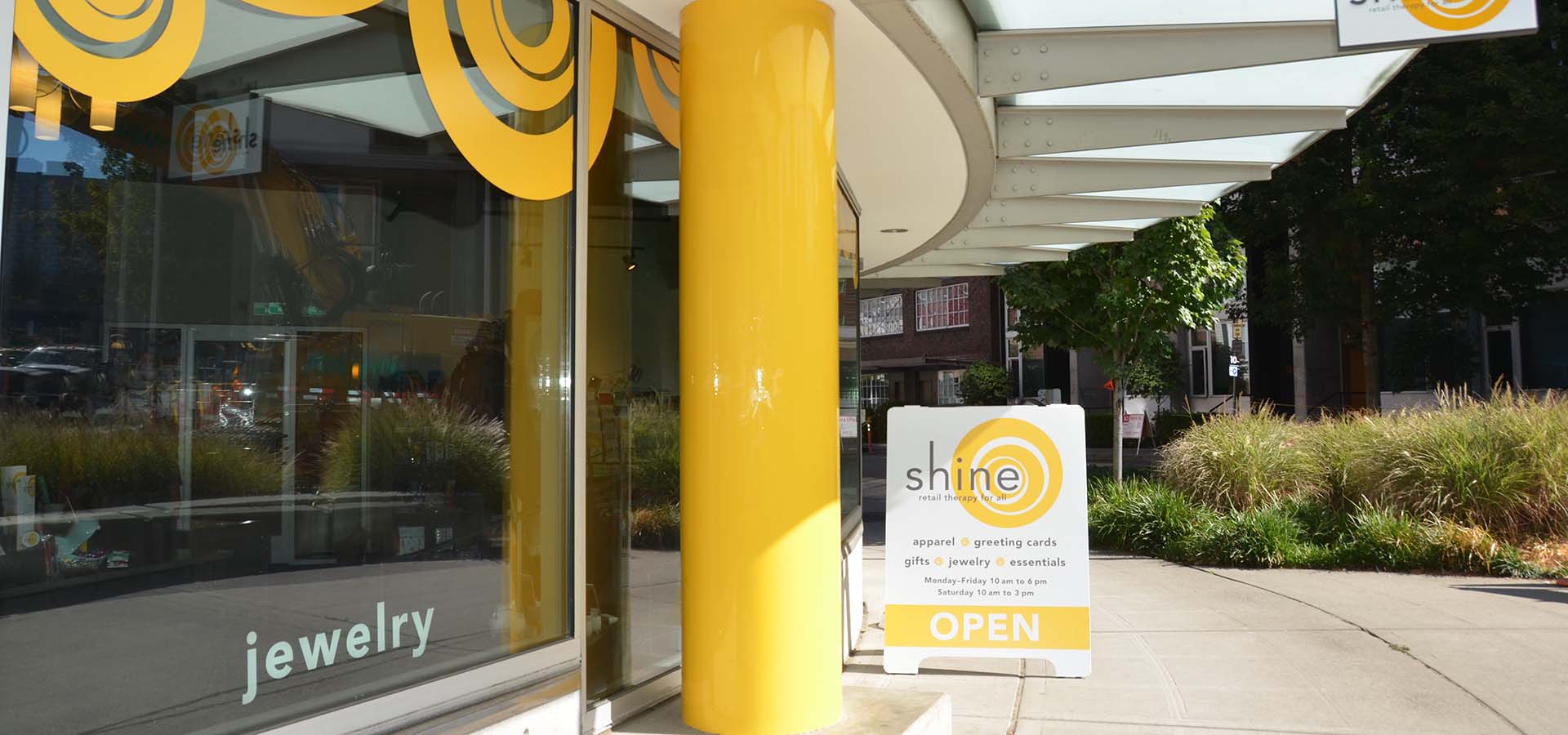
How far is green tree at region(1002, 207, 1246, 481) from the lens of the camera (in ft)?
43.3

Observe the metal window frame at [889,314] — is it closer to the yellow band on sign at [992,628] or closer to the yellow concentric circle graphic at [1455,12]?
the yellow band on sign at [992,628]

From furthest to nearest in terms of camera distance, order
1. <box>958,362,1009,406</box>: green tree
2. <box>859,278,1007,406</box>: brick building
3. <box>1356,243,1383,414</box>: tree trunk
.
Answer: <box>859,278,1007,406</box>: brick building
<box>958,362,1009,406</box>: green tree
<box>1356,243,1383,414</box>: tree trunk

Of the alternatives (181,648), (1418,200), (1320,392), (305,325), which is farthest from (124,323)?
(1320,392)

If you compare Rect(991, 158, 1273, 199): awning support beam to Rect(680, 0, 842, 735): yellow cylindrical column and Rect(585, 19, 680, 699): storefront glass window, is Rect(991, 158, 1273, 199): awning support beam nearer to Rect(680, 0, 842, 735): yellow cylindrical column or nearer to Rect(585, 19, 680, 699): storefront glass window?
Rect(585, 19, 680, 699): storefront glass window

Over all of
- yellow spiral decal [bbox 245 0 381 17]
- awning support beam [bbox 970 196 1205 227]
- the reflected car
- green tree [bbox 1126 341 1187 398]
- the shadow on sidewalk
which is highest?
awning support beam [bbox 970 196 1205 227]

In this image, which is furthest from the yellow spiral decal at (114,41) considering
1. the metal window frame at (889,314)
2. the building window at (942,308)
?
the metal window frame at (889,314)

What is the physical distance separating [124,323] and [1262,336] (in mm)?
35407

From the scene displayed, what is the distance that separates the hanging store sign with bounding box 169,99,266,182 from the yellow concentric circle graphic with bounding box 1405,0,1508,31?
5005mm

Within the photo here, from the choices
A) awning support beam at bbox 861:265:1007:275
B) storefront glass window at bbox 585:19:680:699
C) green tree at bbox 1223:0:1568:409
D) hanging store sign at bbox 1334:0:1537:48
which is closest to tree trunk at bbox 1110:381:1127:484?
awning support beam at bbox 861:265:1007:275

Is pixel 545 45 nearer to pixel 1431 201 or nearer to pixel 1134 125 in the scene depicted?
pixel 1134 125

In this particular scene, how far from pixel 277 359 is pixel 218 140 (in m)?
0.57

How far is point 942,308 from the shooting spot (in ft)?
145

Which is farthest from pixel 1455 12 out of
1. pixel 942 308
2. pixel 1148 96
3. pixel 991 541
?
pixel 942 308

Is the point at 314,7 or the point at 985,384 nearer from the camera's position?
the point at 314,7
